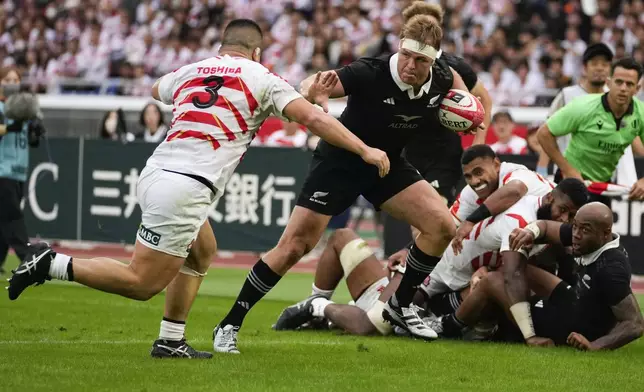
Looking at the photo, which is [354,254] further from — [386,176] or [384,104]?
[384,104]

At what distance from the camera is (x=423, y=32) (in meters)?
8.13

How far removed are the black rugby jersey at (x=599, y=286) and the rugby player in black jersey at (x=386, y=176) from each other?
39.1 inches

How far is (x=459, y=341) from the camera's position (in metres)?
9.04

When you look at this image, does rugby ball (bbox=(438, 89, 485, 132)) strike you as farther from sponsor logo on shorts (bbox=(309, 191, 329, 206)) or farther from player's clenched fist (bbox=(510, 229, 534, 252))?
sponsor logo on shorts (bbox=(309, 191, 329, 206))

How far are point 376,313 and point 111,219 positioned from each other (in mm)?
8968

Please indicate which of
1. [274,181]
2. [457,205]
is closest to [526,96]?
[274,181]

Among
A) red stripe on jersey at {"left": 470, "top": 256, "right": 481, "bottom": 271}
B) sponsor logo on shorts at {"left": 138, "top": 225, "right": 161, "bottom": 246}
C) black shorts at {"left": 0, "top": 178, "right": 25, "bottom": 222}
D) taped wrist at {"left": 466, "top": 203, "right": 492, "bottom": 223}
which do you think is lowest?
black shorts at {"left": 0, "top": 178, "right": 25, "bottom": 222}

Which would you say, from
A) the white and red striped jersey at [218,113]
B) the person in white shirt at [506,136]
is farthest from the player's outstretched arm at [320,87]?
the person in white shirt at [506,136]

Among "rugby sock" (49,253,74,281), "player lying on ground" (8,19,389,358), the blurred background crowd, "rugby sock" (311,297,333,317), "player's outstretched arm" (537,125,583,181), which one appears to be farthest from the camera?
the blurred background crowd

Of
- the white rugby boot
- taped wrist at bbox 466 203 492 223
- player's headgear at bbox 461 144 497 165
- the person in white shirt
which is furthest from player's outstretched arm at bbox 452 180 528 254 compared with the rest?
the person in white shirt

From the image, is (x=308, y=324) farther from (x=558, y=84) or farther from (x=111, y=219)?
(x=558, y=84)

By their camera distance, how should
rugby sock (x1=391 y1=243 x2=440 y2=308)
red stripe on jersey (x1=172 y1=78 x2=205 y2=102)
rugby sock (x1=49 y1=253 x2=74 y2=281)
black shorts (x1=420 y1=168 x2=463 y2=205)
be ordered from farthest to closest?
black shorts (x1=420 y1=168 x2=463 y2=205)
rugby sock (x1=391 y1=243 x2=440 y2=308)
red stripe on jersey (x1=172 y1=78 x2=205 y2=102)
rugby sock (x1=49 y1=253 x2=74 y2=281)

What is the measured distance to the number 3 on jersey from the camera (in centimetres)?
719

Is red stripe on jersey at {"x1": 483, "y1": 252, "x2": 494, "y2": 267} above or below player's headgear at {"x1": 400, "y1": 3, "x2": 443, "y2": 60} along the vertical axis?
below
